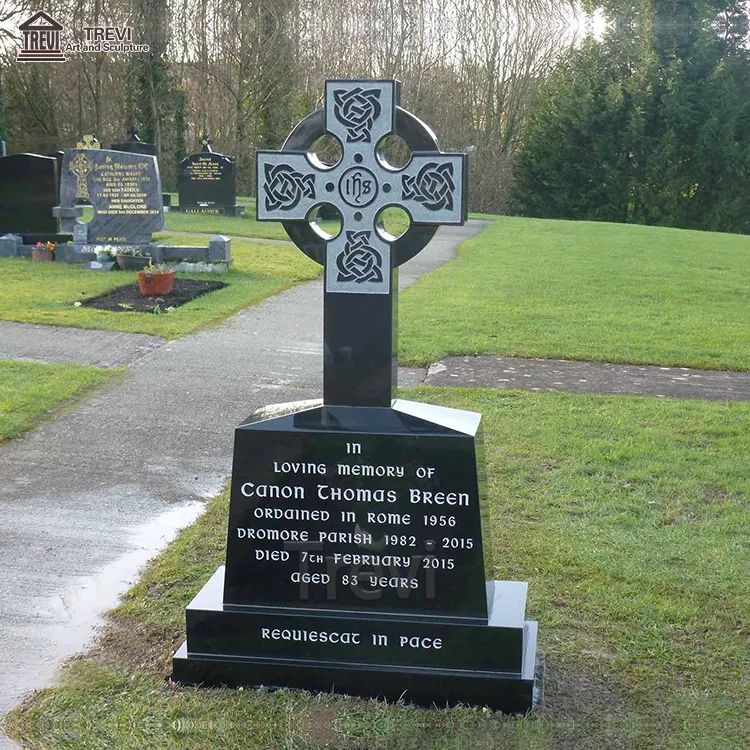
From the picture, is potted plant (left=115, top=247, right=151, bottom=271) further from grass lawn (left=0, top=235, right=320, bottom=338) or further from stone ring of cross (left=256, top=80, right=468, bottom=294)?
stone ring of cross (left=256, top=80, right=468, bottom=294)

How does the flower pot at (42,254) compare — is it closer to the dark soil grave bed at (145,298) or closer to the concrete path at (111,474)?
the dark soil grave bed at (145,298)

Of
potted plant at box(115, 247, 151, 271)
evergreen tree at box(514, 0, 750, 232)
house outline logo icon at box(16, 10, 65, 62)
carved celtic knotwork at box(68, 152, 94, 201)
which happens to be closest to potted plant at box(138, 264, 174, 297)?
potted plant at box(115, 247, 151, 271)

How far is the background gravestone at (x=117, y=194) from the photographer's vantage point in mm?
14781

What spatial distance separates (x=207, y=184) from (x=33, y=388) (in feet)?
58.5

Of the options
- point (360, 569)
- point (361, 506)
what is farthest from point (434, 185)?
point (360, 569)

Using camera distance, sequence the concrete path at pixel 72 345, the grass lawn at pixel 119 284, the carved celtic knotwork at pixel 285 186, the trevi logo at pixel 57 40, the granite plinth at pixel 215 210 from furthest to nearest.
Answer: the trevi logo at pixel 57 40 → the granite plinth at pixel 215 210 → the grass lawn at pixel 119 284 → the concrete path at pixel 72 345 → the carved celtic knotwork at pixel 285 186

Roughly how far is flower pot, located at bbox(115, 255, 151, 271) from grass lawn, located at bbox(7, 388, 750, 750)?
9.47m

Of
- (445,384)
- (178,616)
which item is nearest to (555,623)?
(178,616)

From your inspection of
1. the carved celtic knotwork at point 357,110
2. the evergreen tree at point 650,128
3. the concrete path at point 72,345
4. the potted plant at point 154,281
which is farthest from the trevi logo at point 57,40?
the carved celtic knotwork at point 357,110

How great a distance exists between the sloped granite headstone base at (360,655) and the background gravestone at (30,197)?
534 inches

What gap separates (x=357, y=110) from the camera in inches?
136

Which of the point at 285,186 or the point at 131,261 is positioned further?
the point at 131,261

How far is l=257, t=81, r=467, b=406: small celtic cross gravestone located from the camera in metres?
3.49

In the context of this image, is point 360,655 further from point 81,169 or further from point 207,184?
point 207,184
